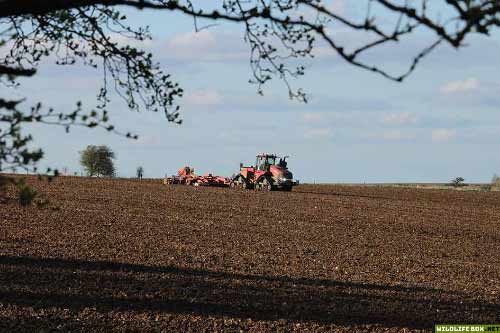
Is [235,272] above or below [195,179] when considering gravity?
below

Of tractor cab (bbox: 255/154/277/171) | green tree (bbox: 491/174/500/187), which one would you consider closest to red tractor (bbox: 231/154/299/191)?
tractor cab (bbox: 255/154/277/171)

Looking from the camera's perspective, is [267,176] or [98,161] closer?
[267,176]

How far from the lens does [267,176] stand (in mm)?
46188

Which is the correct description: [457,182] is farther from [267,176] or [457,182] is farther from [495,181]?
[267,176]

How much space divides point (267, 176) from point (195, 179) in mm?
6240

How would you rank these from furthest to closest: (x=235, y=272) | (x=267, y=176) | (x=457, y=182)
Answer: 1. (x=457, y=182)
2. (x=267, y=176)
3. (x=235, y=272)

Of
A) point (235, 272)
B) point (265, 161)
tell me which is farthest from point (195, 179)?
point (235, 272)

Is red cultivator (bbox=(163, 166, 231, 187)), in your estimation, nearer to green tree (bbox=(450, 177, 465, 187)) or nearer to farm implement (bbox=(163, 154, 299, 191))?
farm implement (bbox=(163, 154, 299, 191))

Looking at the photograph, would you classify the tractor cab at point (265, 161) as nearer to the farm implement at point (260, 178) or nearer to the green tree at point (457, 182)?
the farm implement at point (260, 178)

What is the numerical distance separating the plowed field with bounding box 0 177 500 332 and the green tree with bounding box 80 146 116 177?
58719 mm

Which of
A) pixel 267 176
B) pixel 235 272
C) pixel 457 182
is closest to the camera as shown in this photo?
pixel 235 272

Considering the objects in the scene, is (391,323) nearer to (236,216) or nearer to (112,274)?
(112,274)

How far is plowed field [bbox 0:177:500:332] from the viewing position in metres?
10.7

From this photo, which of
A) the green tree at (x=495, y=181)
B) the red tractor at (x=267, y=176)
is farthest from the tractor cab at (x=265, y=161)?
the green tree at (x=495, y=181)
